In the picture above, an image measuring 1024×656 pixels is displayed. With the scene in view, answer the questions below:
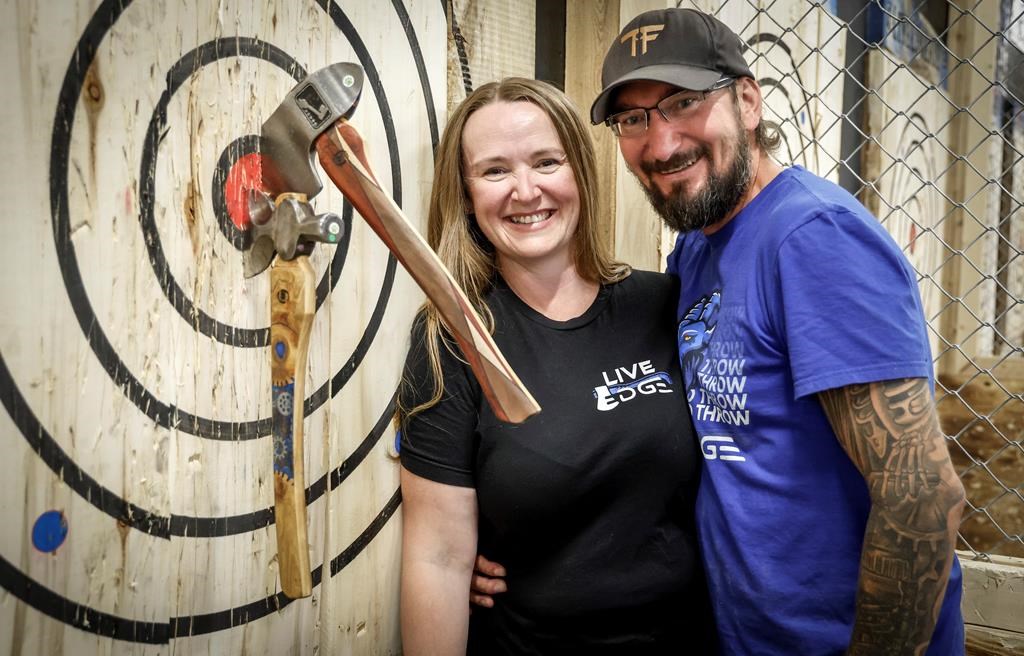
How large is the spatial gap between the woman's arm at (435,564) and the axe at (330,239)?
0.95ft

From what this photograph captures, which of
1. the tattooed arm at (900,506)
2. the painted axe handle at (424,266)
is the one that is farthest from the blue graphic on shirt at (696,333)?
the painted axe handle at (424,266)

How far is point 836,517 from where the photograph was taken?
98 cm

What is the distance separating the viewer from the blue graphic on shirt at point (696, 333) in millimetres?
1093

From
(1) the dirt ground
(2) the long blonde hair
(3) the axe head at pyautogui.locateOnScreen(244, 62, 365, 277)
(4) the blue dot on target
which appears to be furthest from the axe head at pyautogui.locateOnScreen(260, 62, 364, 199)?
(1) the dirt ground

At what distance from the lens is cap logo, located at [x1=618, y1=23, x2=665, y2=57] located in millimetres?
1124

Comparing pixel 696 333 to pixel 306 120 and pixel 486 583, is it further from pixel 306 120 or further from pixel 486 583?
pixel 306 120

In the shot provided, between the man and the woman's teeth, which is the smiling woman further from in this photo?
the man

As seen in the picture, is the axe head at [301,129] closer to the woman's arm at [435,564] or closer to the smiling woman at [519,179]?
the smiling woman at [519,179]

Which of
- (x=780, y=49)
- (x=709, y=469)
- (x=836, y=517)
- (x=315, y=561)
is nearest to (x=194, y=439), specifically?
(x=315, y=561)

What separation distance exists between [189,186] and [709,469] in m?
0.81

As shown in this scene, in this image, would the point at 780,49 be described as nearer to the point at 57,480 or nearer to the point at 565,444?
the point at 565,444

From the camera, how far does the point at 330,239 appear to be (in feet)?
2.87

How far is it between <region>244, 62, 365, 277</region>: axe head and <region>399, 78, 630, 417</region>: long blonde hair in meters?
0.33

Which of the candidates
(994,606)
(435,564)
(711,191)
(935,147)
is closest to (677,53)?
(711,191)
